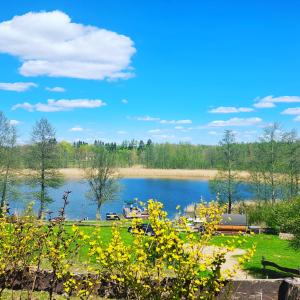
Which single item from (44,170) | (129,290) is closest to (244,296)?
(129,290)

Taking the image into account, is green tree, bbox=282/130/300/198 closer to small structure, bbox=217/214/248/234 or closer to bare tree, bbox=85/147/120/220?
small structure, bbox=217/214/248/234

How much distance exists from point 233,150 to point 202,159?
12527 cm

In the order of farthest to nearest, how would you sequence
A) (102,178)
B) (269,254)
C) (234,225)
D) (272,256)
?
(102,178) < (234,225) < (269,254) < (272,256)

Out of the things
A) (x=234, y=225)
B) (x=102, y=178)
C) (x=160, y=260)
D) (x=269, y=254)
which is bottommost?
(x=269, y=254)

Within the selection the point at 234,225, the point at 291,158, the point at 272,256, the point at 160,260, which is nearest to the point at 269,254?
the point at 272,256

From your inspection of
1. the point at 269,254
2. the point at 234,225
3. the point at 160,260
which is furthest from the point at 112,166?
the point at 160,260

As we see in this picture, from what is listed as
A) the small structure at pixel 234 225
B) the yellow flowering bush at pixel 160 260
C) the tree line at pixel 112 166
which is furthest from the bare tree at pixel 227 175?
the yellow flowering bush at pixel 160 260

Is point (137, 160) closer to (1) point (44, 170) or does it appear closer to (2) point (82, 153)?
(2) point (82, 153)

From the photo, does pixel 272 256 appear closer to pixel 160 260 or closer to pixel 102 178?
pixel 160 260

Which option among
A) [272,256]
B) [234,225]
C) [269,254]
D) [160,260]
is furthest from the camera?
[234,225]

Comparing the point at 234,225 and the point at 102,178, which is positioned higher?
the point at 102,178

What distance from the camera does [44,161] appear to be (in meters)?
45.5

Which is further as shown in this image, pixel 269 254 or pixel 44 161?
pixel 44 161

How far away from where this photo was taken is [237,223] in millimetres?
38969
